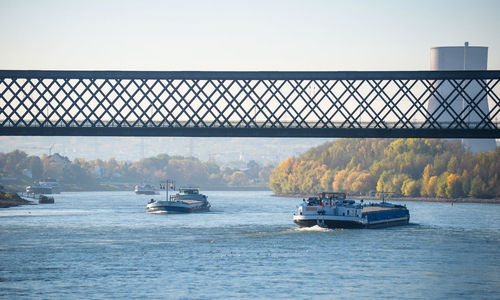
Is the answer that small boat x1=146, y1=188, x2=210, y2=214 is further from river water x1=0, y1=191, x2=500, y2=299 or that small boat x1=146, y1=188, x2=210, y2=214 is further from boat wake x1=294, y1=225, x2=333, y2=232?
boat wake x1=294, y1=225, x2=333, y2=232

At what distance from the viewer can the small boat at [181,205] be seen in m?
162

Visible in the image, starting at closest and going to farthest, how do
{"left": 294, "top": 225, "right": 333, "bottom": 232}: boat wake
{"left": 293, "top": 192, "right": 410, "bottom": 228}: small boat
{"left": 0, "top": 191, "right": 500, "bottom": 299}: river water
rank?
{"left": 0, "top": 191, "right": 500, "bottom": 299}: river water
{"left": 294, "top": 225, "right": 333, "bottom": 232}: boat wake
{"left": 293, "top": 192, "right": 410, "bottom": 228}: small boat

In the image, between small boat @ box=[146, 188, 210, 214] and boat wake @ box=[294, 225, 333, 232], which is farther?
small boat @ box=[146, 188, 210, 214]

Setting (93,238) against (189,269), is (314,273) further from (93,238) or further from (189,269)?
(93,238)

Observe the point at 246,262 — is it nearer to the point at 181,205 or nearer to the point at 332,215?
the point at 332,215

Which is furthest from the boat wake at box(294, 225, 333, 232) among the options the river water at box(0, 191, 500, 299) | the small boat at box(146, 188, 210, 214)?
the small boat at box(146, 188, 210, 214)

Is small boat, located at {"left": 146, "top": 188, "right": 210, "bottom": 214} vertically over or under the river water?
over

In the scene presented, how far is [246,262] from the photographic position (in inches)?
3068

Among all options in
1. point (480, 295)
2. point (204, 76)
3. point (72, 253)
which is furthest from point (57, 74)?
point (480, 295)

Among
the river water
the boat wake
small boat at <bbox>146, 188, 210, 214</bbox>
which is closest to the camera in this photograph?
the river water

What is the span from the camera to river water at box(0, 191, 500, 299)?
62219 millimetres

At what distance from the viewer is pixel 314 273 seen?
7119cm

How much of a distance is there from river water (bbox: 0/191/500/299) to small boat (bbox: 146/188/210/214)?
124 feet

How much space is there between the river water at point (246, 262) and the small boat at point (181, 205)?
3776 centimetres
